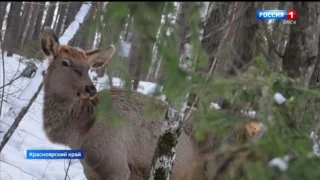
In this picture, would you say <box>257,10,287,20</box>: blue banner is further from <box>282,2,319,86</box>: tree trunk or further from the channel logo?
<box>282,2,319,86</box>: tree trunk

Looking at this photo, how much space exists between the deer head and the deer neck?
0.11 meters

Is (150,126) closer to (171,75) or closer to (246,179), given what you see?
(246,179)

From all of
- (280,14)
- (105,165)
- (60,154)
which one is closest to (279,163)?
(280,14)

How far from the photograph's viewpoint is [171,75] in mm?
2248

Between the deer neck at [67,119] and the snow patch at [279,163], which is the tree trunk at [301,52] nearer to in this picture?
the snow patch at [279,163]

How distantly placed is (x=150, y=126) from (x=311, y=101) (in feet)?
11.2

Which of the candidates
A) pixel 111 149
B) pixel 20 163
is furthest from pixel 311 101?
pixel 20 163

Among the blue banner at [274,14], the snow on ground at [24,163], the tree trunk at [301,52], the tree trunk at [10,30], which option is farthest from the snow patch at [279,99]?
the tree trunk at [10,30]

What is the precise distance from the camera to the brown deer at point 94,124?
19.8 ft

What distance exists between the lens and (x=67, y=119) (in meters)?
6.32

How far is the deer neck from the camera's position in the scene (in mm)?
6219

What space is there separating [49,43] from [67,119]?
1.03 metres

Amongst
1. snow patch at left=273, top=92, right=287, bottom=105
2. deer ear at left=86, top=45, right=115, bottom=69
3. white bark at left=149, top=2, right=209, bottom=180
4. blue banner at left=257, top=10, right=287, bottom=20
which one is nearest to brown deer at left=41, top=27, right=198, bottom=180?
deer ear at left=86, top=45, right=115, bottom=69

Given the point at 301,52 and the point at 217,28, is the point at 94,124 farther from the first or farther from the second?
the point at 301,52
